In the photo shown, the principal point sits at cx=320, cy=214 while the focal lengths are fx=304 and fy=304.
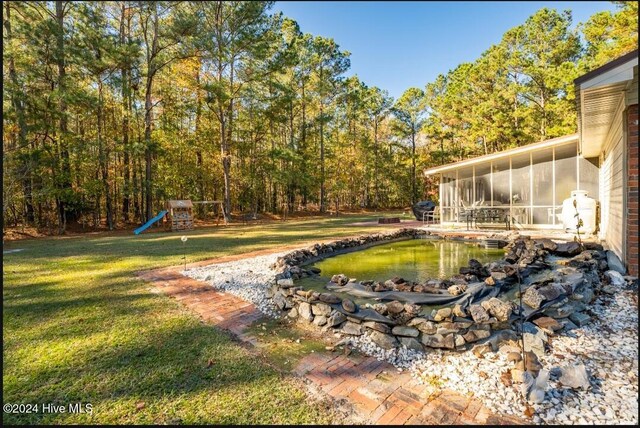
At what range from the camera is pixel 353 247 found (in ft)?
27.0

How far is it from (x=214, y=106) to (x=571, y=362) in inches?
735

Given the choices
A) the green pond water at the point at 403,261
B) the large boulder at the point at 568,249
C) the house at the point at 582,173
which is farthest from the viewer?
the large boulder at the point at 568,249

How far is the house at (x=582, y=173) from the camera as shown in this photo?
3.76 meters

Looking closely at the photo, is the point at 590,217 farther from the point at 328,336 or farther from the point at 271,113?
the point at 271,113

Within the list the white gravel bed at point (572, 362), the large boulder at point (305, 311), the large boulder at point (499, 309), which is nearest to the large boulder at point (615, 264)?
the white gravel bed at point (572, 362)

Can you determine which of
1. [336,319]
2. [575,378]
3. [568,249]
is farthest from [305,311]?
[568,249]

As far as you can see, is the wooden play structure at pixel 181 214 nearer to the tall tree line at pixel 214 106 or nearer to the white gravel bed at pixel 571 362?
the tall tree line at pixel 214 106

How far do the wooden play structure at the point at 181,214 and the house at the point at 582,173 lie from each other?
11059 millimetres

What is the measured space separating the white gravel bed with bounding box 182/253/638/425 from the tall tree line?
537 cm

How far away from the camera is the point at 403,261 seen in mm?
6496

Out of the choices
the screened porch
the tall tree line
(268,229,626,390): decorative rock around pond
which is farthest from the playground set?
(268,229,626,390): decorative rock around pond

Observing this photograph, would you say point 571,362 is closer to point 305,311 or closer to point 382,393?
point 382,393

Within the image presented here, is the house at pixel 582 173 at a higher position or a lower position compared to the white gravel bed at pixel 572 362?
higher

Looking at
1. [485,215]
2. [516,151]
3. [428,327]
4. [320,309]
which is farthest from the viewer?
A: [485,215]
